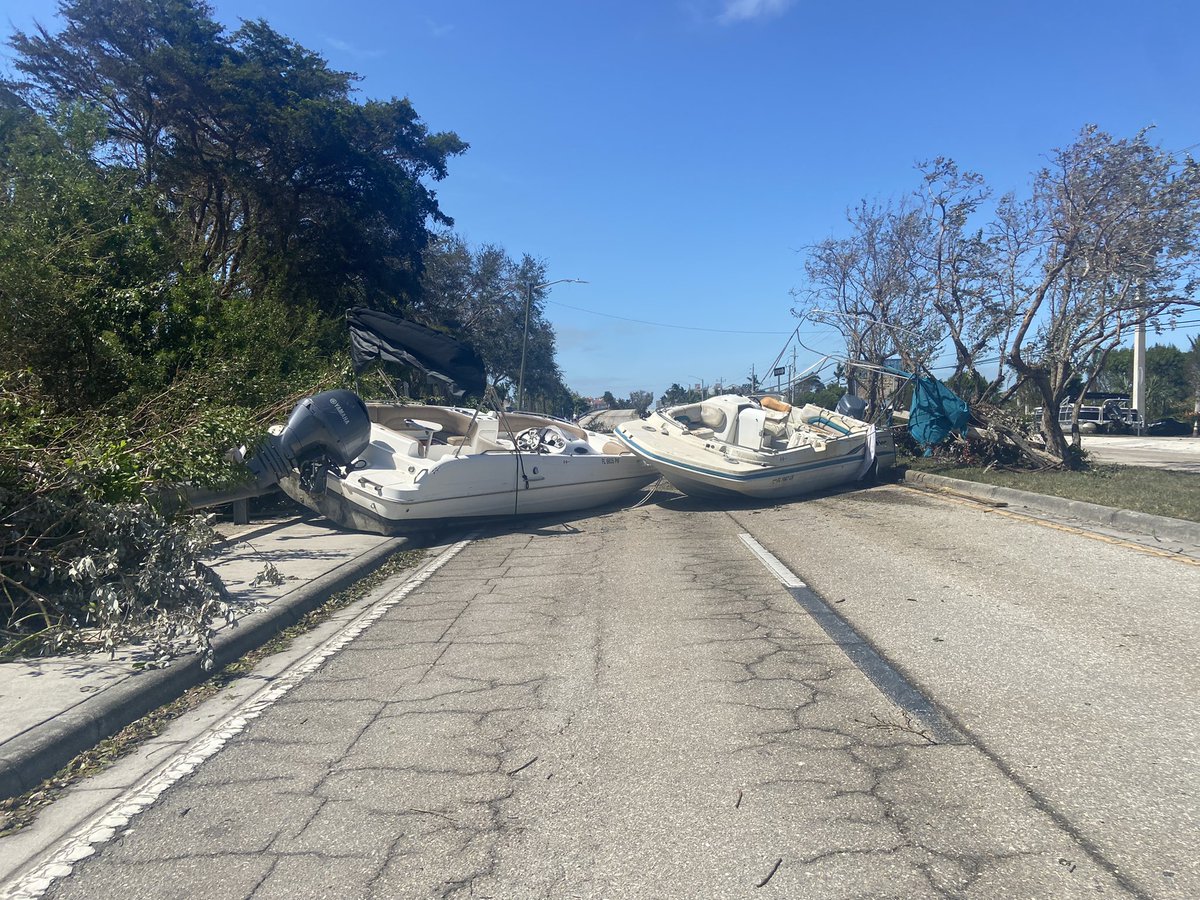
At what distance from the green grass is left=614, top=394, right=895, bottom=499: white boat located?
1656 mm

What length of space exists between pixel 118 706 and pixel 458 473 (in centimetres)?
594

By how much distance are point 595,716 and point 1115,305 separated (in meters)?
14.5

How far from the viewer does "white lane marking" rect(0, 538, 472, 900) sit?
3.10 metres

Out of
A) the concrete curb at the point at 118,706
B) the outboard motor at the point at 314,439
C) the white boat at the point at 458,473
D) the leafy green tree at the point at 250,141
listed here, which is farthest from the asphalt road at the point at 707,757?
the leafy green tree at the point at 250,141

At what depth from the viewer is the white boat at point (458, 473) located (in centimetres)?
995

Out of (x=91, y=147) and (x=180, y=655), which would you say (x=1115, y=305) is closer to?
(x=180, y=655)

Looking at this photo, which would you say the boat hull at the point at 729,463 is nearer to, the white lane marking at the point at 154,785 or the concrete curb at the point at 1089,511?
the concrete curb at the point at 1089,511

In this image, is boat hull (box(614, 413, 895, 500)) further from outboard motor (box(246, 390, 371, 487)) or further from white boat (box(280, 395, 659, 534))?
outboard motor (box(246, 390, 371, 487))

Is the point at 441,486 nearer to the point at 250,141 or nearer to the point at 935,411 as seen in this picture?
the point at 935,411

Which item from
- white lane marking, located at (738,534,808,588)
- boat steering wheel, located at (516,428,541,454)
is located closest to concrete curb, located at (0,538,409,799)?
white lane marking, located at (738,534,808,588)

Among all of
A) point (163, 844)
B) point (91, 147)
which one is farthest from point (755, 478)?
point (91, 147)

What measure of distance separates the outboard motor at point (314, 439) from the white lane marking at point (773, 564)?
481cm

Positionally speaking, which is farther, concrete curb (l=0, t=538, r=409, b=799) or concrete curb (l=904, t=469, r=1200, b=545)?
concrete curb (l=904, t=469, r=1200, b=545)

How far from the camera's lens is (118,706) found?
14.6 feet
